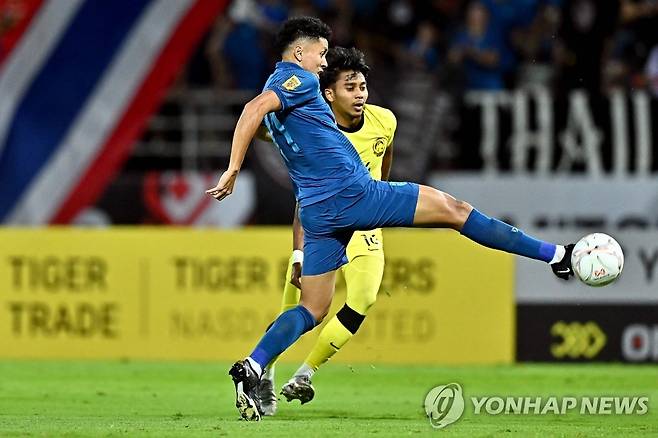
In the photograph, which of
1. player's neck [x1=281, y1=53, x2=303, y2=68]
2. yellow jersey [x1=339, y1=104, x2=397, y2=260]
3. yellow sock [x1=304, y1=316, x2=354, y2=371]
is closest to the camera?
player's neck [x1=281, y1=53, x2=303, y2=68]

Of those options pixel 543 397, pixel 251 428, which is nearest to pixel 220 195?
pixel 251 428

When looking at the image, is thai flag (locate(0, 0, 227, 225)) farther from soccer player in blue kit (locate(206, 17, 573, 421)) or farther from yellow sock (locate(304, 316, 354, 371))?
soccer player in blue kit (locate(206, 17, 573, 421))

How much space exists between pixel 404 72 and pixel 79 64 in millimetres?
3519

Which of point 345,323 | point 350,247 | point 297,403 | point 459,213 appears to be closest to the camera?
point 459,213

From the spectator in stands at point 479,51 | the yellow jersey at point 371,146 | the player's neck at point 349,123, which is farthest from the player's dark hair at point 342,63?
the spectator in stands at point 479,51

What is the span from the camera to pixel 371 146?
10398 millimetres

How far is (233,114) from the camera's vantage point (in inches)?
632

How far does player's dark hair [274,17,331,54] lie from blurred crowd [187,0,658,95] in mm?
7010

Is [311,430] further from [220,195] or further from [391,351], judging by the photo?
[391,351]

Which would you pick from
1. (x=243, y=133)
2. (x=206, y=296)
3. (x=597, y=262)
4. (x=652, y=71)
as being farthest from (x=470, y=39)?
(x=243, y=133)

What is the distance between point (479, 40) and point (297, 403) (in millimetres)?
6762

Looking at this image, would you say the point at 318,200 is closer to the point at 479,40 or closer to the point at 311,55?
the point at 311,55

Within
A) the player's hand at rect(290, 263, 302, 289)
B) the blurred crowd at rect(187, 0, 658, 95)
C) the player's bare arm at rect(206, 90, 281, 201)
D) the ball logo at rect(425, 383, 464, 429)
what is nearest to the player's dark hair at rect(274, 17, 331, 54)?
the player's bare arm at rect(206, 90, 281, 201)

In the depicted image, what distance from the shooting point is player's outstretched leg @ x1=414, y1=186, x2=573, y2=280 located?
8672 mm
